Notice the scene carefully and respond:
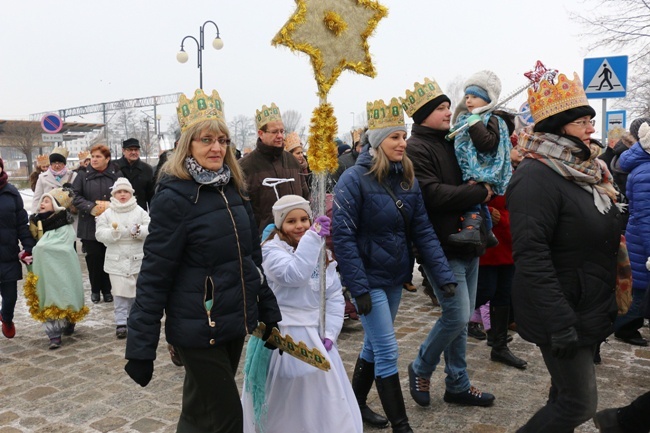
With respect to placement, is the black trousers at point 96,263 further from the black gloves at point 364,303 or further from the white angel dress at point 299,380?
the black gloves at point 364,303

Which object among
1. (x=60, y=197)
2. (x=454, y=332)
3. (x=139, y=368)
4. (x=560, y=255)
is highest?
(x=60, y=197)

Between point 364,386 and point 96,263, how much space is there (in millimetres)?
5325

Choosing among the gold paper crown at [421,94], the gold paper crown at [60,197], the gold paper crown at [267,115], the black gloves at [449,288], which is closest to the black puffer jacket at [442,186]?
the gold paper crown at [421,94]

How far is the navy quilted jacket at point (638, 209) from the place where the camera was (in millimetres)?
5504

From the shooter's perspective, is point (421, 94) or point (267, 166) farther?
point (267, 166)

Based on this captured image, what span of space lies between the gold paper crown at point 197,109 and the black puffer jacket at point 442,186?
161 cm

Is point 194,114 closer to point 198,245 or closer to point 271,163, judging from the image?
point 198,245

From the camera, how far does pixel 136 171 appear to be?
9.92 m

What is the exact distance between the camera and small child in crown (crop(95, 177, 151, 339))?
270 inches

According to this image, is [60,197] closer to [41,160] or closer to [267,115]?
[267,115]

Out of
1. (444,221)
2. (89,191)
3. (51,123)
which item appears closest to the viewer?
(444,221)

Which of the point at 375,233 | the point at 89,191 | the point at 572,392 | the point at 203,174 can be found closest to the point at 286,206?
the point at 375,233

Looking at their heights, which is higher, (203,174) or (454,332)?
(203,174)

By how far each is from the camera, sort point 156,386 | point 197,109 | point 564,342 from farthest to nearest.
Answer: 1. point 156,386
2. point 197,109
3. point 564,342
